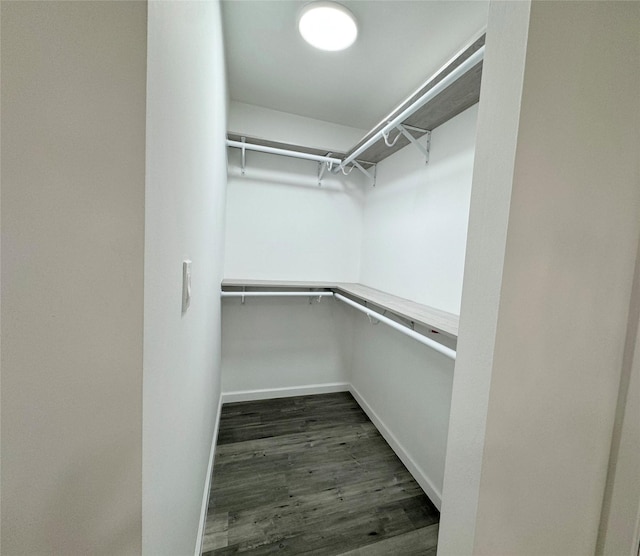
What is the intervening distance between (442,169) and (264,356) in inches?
78.8

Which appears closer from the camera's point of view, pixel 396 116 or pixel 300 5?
pixel 300 5

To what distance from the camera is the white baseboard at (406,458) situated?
1454 mm

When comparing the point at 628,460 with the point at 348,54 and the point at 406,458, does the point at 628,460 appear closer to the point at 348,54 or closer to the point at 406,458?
the point at 406,458

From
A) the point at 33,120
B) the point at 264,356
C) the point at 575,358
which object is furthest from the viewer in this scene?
the point at 264,356

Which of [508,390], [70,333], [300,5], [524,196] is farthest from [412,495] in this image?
[300,5]

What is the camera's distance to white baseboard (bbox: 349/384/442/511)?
1454 mm

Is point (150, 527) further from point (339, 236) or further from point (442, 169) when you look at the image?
point (339, 236)

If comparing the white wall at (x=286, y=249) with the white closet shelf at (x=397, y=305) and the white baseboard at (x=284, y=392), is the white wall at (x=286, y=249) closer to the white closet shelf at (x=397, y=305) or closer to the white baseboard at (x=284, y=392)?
the white baseboard at (x=284, y=392)

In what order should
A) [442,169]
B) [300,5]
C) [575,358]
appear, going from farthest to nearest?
[442,169], [300,5], [575,358]

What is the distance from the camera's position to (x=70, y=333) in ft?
1.10

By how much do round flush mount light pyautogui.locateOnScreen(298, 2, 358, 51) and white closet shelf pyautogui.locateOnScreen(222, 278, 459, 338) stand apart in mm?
1388

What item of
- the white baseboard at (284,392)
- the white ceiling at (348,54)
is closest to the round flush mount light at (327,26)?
the white ceiling at (348,54)

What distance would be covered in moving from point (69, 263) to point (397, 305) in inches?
57.8

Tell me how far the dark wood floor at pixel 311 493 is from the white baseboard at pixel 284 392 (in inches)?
6.7
